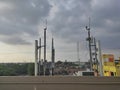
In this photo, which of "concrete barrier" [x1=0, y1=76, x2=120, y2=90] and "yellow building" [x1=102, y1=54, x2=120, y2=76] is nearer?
"concrete barrier" [x1=0, y1=76, x2=120, y2=90]

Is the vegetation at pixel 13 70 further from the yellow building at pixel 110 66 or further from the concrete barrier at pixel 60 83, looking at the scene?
the yellow building at pixel 110 66

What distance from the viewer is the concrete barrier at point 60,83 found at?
18.5 ft

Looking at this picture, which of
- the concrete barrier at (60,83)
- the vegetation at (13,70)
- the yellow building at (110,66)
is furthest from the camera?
the yellow building at (110,66)

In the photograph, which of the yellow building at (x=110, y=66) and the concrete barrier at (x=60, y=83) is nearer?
the concrete barrier at (x=60, y=83)

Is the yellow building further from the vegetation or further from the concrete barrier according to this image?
the concrete barrier

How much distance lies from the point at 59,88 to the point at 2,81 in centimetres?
164

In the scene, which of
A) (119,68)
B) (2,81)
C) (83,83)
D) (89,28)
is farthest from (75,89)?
(89,28)

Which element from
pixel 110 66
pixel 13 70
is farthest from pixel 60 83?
pixel 110 66

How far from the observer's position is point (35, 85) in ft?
19.2

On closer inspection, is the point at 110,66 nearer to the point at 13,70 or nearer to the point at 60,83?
the point at 13,70

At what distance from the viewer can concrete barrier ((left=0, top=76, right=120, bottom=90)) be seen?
565 centimetres

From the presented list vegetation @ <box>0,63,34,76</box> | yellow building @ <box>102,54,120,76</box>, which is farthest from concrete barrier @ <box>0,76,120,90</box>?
yellow building @ <box>102,54,120,76</box>

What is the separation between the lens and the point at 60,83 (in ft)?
19.0

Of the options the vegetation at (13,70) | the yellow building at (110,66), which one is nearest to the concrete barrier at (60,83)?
the vegetation at (13,70)
